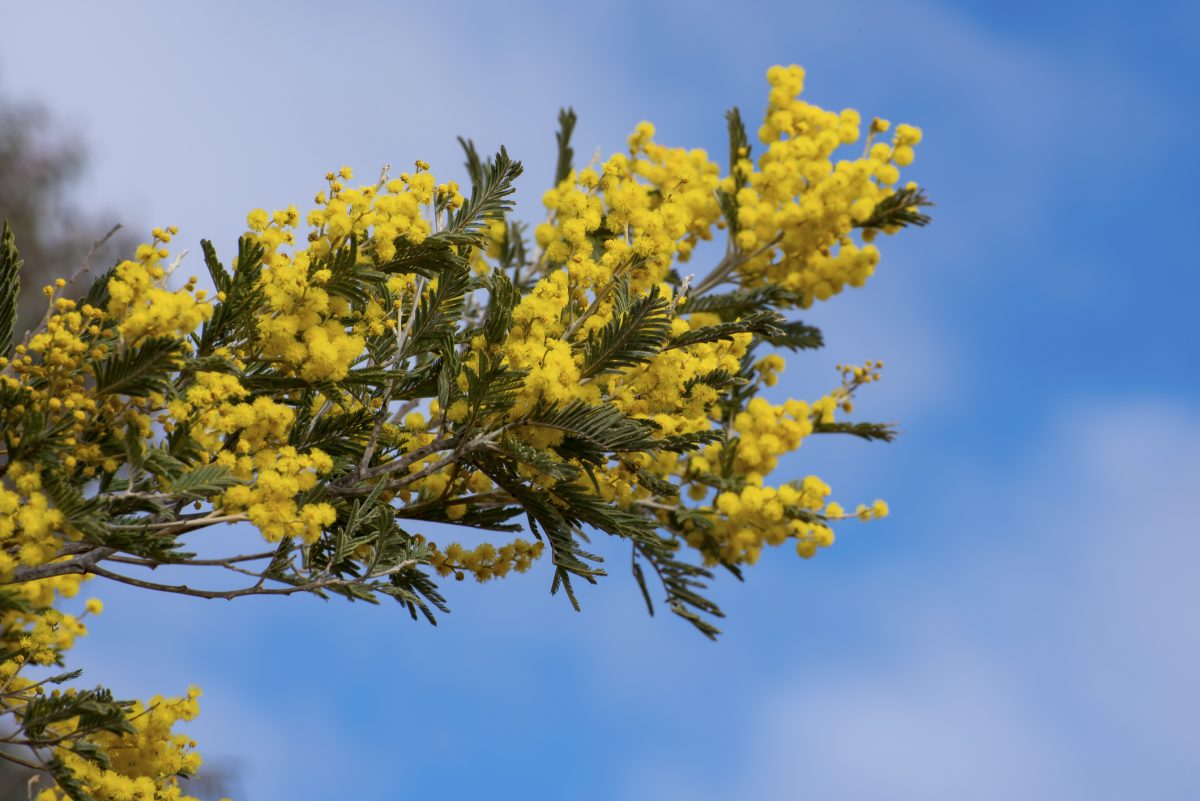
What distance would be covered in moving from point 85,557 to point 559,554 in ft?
4.94

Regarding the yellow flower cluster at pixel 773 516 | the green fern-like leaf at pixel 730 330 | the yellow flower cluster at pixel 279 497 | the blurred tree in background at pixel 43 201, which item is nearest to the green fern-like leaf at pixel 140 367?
the yellow flower cluster at pixel 279 497

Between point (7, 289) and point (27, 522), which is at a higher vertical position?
point (7, 289)

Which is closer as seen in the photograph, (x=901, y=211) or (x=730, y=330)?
(x=730, y=330)

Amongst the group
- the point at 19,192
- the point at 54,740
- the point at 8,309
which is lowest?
the point at 54,740

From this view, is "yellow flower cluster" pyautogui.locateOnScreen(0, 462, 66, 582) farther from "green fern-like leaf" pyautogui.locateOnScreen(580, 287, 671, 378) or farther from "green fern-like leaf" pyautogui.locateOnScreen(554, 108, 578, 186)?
"green fern-like leaf" pyautogui.locateOnScreen(554, 108, 578, 186)

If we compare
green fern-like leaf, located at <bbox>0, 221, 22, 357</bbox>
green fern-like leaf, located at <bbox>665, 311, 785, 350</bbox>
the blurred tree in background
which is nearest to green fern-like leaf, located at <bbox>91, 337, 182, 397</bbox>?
green fern-like leaf, located at <bbox>0, 221, 22, 357</bbox>

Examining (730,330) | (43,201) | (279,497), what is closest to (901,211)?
(730,330)

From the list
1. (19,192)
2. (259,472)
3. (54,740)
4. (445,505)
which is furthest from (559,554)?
(19,192)

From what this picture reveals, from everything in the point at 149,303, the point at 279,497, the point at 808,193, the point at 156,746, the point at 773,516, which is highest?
the point at 808,193

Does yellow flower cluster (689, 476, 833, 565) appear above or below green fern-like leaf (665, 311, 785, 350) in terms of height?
above

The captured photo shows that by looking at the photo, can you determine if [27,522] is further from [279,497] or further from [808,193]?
[808,193]

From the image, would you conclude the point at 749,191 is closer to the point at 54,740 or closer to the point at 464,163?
the point at 464,163

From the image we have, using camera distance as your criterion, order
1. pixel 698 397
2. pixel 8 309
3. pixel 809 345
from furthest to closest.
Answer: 1. pixel 809 345
2. pixel 698 397
3. pixel 8 309

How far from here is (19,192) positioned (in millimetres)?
19891
